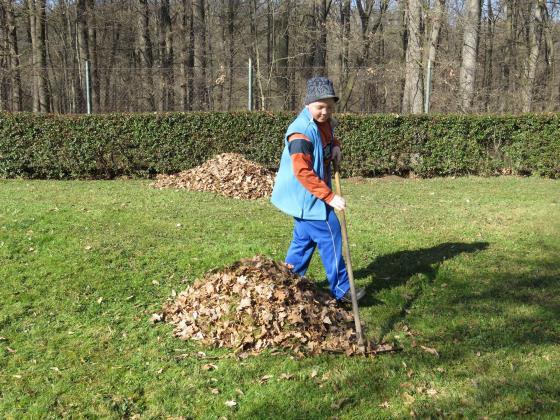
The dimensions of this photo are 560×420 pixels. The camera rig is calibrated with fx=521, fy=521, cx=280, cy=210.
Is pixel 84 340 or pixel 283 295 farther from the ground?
pixel 283 295

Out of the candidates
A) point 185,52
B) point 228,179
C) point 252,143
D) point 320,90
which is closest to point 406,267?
point 320,90

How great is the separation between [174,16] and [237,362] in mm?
27931

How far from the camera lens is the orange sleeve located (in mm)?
4141

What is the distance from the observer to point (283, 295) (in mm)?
4105

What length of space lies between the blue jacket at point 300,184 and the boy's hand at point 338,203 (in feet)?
0.80

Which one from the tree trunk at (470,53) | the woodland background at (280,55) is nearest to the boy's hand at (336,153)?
the woodland background at (280,55)

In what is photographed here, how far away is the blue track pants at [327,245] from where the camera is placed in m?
4.43

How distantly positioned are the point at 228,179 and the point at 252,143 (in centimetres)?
248

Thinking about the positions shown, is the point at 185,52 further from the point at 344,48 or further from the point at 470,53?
the point at 470,53

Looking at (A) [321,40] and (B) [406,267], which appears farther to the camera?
(A) [321,40]

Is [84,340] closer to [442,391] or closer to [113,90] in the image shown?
[442,391]

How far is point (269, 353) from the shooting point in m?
3.91

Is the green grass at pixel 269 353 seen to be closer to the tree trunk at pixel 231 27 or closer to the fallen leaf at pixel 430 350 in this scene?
the fallen leaf at pixel 430 350

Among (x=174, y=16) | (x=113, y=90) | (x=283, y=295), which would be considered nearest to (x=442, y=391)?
(x=283, y=295)
